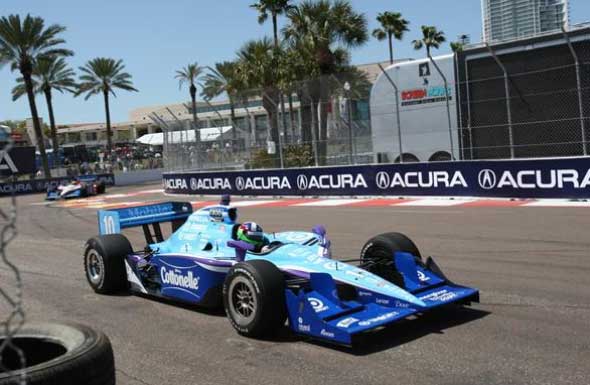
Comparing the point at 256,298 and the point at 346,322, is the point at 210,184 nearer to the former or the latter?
the point at 256,298

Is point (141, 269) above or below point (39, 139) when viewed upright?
below

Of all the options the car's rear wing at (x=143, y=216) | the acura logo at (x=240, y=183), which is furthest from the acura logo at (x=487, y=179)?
the acura logo at (x=240, y=183)

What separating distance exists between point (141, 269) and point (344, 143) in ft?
45.4

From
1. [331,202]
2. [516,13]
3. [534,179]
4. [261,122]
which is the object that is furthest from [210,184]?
[516,13]

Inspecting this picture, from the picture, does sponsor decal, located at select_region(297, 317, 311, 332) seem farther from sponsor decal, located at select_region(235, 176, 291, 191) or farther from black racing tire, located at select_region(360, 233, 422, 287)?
sponsor decal, located at select_region(235, 176, 291, 191)

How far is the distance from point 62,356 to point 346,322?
2.40 m

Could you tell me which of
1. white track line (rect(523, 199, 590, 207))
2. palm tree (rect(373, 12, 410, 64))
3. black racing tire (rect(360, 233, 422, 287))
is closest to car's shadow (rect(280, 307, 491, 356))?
black racing tire (rect(360, 233, 422, 287))

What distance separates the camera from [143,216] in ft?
30.4

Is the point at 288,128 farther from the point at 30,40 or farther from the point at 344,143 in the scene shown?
the point at 30,40

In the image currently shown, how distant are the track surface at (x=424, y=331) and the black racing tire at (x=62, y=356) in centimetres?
112

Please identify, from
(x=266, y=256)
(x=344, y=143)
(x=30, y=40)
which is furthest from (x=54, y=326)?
(x=30, y=40)

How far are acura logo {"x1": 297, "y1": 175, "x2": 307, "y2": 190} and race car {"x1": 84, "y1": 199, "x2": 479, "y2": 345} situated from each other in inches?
576

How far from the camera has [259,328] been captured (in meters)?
5.88

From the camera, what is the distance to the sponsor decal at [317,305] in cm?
561
